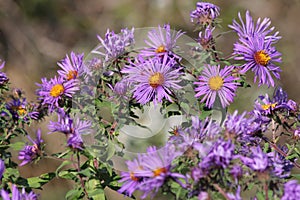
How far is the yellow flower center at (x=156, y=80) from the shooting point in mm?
1006

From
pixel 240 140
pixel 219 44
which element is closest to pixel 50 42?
pixel 219 44

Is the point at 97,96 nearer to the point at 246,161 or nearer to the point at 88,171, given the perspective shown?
the point at 88,171

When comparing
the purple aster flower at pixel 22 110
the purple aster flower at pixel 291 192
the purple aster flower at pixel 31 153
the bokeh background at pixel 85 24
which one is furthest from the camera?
the bokeh background at pixel 85 24

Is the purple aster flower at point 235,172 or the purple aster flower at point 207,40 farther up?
the purple aster flower at point 207,40

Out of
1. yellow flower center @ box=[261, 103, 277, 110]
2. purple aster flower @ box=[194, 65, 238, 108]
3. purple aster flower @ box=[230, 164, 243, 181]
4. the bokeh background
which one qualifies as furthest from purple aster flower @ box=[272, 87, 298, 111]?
the bokeh background

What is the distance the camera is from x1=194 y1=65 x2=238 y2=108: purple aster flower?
101 cm

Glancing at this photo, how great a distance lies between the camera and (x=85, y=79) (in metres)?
1.06

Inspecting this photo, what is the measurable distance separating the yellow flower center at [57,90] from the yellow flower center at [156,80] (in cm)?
18

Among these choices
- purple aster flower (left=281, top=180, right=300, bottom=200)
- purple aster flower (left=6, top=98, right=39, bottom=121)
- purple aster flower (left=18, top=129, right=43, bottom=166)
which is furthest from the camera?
purple aster flower (left=6, top=98, right=39, bottom=121)

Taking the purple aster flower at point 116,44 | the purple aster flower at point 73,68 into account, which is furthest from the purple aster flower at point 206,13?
the purple aster flower at point 73,68

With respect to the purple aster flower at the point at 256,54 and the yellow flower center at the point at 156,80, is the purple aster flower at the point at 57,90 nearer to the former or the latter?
the yellow flower center at the point at 156,80

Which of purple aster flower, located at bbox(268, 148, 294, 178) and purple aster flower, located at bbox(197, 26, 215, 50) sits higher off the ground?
purple aster flower, located at bbox(197, 26, 215, 50)

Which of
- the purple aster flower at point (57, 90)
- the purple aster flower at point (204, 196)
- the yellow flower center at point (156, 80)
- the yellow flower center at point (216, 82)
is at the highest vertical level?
the purple aster flower at point (57, 90)

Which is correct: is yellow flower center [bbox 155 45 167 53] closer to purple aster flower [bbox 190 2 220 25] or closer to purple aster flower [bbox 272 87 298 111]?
purple aster flower [bbox 190 2 220 25]
